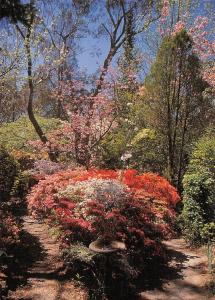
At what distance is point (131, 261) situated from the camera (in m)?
8.19

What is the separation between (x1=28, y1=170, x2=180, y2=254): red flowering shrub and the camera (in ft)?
26.6

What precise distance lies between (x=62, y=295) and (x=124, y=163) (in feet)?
32.4

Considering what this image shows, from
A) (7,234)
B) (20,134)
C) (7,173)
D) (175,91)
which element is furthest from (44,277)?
(20,134)

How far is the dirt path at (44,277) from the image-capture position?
729 centimetres

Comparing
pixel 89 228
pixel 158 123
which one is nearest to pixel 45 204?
pixel 89 228

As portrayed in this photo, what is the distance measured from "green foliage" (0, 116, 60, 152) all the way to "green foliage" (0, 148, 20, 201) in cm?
750

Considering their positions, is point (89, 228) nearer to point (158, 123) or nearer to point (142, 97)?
point (158, 123)

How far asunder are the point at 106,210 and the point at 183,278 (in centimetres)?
241

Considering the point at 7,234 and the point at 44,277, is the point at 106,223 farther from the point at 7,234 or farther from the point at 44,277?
the point at 7,234

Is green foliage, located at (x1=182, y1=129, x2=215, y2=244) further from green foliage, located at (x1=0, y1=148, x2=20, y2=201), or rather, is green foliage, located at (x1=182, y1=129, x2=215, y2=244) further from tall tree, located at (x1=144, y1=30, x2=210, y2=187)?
green foliage, located at (x1=0, y1=148, x2=20, y2=201)

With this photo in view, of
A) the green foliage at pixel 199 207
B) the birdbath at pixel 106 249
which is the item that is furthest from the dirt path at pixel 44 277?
the green foliage at pixel 199 207

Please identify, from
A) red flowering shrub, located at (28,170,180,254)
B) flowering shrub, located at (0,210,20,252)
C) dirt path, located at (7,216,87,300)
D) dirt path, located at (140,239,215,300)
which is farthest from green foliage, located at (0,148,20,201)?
dirt path, located at (140,239,215,300)

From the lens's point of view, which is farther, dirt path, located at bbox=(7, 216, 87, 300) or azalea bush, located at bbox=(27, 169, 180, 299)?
azalea bush, located at bbox=(27, 169, 180, 299)

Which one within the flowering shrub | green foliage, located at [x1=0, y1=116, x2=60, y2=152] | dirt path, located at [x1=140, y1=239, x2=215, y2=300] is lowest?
dirt path, located at [x1=140, y1=239, x2=215, y2=300]
